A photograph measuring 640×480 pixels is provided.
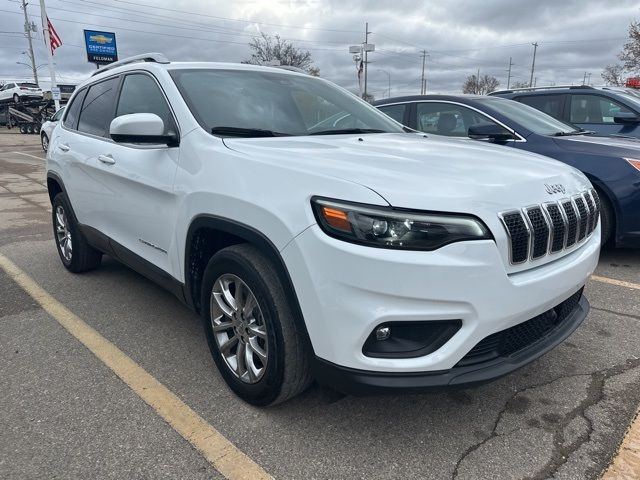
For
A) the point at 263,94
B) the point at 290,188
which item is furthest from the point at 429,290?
the point at 263,94

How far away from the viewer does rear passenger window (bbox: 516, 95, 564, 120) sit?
745 cm

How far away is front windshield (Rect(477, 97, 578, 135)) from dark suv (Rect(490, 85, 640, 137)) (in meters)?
1.52

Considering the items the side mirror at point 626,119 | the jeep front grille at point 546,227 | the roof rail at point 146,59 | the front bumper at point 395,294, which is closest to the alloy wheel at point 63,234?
the roof rail at point 146,59

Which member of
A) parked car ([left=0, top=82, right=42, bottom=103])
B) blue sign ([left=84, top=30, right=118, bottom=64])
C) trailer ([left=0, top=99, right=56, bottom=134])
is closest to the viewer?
trailer ([left=0, top=99, right=56, bottom=134])

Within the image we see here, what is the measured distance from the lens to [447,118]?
5840 mm

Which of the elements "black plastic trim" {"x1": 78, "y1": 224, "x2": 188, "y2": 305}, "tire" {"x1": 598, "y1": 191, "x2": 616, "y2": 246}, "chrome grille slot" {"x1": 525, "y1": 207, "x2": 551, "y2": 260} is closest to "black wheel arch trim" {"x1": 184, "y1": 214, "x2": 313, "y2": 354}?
"black plastic trim" {"x1": 78, "y1": 224, "x2": 188, "y2": 305}

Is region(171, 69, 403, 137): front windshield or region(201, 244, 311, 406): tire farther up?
region(171, 69, 403, 137): front windshield

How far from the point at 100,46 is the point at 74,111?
29.5m

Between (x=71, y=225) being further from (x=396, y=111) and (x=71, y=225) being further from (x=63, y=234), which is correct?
(x=396, y=111)

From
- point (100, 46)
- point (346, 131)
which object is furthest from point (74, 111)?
point (100, 46)

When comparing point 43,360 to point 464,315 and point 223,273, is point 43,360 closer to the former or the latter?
point 223,273

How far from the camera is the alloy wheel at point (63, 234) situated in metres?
4.62

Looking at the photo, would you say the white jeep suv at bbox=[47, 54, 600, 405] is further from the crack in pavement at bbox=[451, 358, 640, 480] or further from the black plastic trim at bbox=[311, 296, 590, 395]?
the crack in pavement at bbox=[451, 358, 640, 480]

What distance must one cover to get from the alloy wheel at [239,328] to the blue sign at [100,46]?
30.4m
